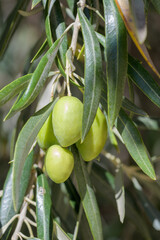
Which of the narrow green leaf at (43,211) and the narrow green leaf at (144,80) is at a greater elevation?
the narrow green leaf at (144,80)

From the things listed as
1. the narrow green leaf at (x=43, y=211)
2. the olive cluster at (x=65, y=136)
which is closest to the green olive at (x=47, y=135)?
the olive cluster at (x=65, y=136)

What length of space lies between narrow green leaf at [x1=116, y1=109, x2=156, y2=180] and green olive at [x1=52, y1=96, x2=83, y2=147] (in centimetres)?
11

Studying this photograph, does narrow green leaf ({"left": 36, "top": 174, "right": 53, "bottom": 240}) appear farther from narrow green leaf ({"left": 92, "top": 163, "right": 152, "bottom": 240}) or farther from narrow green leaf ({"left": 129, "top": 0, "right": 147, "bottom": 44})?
narrow green leaf ({"left": 129, "top": 0, "right": 147, "bottom": 44})

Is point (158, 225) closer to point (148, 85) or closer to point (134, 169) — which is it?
point (134, 169)

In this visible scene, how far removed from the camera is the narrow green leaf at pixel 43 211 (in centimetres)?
82

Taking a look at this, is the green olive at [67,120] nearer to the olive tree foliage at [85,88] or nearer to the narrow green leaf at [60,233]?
the olive tree foliage at [85,88]

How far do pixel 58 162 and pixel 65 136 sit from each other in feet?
0.17

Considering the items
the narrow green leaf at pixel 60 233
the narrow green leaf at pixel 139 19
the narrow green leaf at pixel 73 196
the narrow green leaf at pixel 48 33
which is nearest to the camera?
the narrow green leaf at pixel 139 19

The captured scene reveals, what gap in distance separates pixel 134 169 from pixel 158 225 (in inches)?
7.1

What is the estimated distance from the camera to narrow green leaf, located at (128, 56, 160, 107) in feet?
2.39

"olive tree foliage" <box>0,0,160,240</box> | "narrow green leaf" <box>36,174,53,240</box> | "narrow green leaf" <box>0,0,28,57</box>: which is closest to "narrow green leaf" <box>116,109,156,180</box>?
"olive tree foliage" <box>0,0,160,240</box>

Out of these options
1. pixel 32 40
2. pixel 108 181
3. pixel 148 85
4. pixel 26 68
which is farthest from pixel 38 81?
pixel 32 40

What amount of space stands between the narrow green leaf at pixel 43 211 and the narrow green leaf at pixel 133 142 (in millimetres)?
259

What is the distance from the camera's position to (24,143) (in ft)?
2.06
